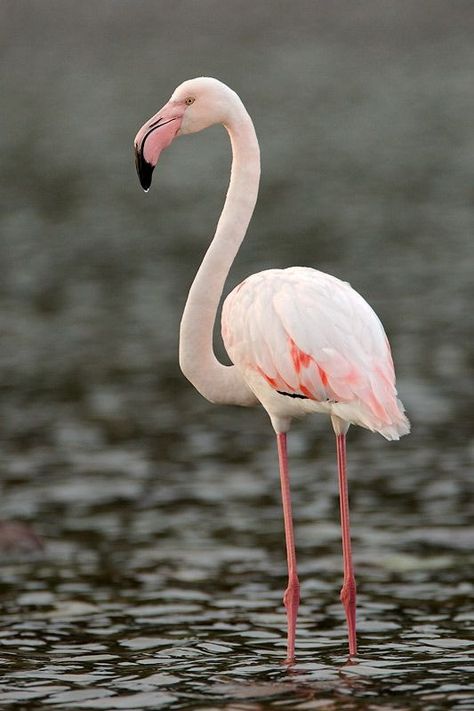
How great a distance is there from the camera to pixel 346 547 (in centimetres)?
839

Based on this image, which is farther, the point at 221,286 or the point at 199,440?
the point at 199,440

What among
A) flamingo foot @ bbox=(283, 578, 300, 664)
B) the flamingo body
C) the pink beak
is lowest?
flamingo foot @ bbox=(283, 578, 300, 664)

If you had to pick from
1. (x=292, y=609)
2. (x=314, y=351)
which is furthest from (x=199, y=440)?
(x=314, y=351)

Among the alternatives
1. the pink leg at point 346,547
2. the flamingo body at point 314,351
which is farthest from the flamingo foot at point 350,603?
the flamingo body at point 314,351

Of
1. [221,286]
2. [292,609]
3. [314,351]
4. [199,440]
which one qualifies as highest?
[221,286]

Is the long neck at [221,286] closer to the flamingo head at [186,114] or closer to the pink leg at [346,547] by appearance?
the flamingo head at [186,114]

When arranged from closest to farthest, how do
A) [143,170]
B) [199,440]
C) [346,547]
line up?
[346,547] < [143,170] < [199,440]

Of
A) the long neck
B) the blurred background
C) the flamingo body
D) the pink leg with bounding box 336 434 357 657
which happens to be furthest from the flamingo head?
the blurred background

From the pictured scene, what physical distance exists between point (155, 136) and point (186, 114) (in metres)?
0.21

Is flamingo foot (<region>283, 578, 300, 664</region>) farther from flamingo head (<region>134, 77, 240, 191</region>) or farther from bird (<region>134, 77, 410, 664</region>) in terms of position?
→ flamingo head (<region>134, 77, 240, 191</region>)

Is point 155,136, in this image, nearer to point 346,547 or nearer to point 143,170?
point 143,170

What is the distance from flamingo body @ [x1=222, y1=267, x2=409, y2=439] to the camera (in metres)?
7.96

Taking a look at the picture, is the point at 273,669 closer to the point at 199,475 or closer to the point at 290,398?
the point at 290,398

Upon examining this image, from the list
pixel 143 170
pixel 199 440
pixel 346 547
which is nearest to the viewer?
pixel 346 547
